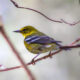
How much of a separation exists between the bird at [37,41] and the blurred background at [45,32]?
1 cm

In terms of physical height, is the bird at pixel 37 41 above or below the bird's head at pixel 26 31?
below

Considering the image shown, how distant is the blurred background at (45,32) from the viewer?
20.8 inches

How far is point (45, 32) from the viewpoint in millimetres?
559

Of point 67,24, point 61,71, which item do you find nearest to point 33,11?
point 67,24

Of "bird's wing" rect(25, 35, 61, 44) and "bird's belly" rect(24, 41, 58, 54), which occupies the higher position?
"bird's wing" rect(25, 35, 61, 44)

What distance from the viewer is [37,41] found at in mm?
545

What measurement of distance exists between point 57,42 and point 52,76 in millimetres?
129

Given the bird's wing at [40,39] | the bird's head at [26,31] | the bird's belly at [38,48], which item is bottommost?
the bird's belly at [38,48]

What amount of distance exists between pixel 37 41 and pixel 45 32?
0.05m

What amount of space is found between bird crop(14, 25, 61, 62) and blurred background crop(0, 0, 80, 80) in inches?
0.6

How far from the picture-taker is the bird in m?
0.54

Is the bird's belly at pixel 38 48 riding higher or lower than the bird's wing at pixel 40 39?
lower

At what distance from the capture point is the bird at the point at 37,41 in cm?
54

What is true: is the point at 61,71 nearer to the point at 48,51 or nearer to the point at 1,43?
the point at 48,51
